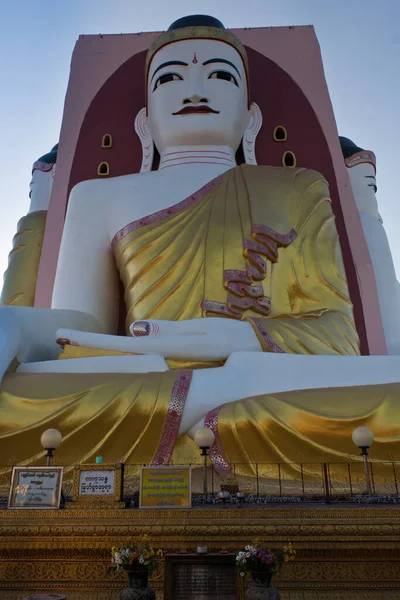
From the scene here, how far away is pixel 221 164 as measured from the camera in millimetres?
4672

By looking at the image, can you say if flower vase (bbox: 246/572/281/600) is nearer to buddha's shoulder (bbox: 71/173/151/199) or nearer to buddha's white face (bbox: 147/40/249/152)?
buddha's shoulder (bbox: 71/173/151/199)

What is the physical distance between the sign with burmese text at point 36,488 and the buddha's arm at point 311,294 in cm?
→ 159

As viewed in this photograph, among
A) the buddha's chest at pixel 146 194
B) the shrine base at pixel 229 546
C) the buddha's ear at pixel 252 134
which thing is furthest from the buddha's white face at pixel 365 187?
the shrine base at pixel 229 546

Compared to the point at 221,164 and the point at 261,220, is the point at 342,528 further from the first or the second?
the point at 221,164

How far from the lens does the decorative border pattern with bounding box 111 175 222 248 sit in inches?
164

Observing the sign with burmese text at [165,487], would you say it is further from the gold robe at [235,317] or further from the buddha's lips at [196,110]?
the buddha's lips at [196,110]

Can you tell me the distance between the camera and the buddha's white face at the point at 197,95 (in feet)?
15.0

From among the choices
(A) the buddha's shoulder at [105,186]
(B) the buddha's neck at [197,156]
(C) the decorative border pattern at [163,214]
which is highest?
(B) the buddha's neck at [197,156]

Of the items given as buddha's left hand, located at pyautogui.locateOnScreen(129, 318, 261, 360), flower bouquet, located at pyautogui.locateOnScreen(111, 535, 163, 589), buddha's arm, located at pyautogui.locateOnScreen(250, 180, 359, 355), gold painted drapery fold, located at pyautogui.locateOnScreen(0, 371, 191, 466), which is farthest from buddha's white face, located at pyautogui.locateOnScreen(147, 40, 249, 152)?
flower bouquet, located at pyautogui.locateOnScreen(111, 535, 163, 589)

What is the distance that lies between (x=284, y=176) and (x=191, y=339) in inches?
62.7

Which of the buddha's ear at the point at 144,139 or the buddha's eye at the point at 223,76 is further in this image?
the buddha's ear at the point at 144,139

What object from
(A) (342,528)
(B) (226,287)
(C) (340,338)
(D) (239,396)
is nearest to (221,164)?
(B) (226,287)

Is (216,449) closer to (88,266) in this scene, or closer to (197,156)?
(88,266)

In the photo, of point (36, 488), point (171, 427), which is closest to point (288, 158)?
point (171, 427)
